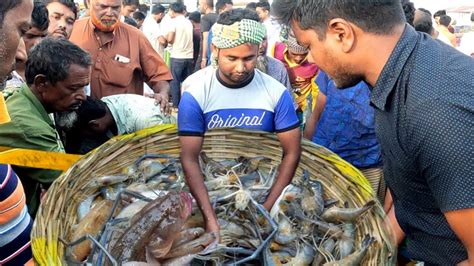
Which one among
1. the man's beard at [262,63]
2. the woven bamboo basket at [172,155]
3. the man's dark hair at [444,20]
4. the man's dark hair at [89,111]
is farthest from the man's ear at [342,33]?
the man's dark hair at [444,20]

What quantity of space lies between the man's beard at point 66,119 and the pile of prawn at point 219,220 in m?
0.39

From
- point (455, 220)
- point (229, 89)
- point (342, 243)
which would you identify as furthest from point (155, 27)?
point (455, 220)

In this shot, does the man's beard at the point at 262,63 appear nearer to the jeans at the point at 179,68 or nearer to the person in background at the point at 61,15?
the person in background at the point at 61,15

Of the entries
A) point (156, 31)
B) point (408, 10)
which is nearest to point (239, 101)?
point (408, 10)

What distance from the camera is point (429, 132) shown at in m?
1.37

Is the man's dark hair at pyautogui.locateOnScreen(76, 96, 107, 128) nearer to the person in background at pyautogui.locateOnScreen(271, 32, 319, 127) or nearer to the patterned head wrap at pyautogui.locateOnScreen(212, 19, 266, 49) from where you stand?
the patterned head wrap at pyautogui.locateOnScreen(212, 19, 266, 49)

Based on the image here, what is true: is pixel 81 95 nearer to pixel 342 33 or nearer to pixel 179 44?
pixel 342 33

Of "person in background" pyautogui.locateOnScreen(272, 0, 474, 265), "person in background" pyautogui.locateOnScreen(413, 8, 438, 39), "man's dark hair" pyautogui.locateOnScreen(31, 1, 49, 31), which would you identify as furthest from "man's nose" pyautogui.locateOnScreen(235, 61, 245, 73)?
"person in background" pyautogui.locateOnScreen(413, 8, 438, 39)

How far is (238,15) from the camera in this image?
2699 mm

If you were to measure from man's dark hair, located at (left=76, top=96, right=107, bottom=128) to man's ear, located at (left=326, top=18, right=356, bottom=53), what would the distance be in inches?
58.8

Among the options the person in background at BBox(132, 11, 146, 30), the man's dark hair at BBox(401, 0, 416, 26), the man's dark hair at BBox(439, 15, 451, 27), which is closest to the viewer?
the man's dark hair at BBox(401, 0, 416, 26)

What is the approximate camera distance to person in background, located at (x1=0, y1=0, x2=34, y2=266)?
154 centimetres

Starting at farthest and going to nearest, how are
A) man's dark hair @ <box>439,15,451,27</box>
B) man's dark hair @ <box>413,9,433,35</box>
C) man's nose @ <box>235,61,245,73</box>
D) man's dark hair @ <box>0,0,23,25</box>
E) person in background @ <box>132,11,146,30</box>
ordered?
person in background @ <box>132,11,146,30</box> → man's dark hair @ <box>439,15,451,27</box> → man's dark hair @ <box>413,9,433,35</box> → man's nose @ <box>235,61,245,73</box> → man's dark hair @ <box>0,0,23,25</box>

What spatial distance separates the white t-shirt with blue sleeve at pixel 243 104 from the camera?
258 centimetres
